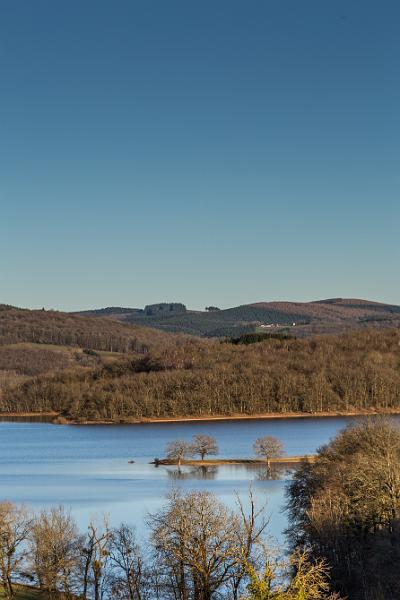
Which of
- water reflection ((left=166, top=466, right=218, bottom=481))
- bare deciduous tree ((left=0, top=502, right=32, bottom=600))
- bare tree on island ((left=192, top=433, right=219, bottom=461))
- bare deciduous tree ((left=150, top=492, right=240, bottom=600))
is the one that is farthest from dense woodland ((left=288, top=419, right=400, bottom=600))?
bare tree on island ((left=192, top=433, right=219, bottom=461))

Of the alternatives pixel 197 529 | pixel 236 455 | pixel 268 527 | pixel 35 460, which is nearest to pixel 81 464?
pixel 35 460

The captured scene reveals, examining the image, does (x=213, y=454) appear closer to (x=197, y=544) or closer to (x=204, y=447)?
(x=204, y=447)

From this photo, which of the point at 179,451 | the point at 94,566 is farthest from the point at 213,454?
the point at 94,566

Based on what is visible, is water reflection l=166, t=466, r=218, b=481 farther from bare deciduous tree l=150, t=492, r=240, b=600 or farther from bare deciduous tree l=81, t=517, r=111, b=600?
bare deciduous tree l=150, t=492, r=240, b=600

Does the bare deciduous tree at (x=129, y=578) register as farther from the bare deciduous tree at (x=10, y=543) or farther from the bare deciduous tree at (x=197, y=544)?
the bare deciduous tree at (x=10, y=543)

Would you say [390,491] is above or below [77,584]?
above

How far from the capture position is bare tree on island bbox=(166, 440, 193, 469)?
117 meters

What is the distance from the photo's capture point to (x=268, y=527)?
64375 mm

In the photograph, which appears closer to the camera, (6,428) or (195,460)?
(195,460)

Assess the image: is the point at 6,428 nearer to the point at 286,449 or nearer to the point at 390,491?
the point at 286,449

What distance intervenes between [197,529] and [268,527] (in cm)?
1802

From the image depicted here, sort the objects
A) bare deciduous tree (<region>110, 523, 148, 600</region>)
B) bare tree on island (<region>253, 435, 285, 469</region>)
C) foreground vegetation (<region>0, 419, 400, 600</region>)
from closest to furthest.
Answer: foreground vegetation (<region>0, 419, 400, 600</region>) < bare deciduous tree (<region>110, 523, 148, 600</region>) < bare tree on island (<region>253, 435, 285, 469</region>)

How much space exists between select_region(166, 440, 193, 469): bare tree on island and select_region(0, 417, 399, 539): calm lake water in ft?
10.8

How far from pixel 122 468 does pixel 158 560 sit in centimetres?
6294
